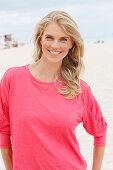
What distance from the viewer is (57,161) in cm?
202

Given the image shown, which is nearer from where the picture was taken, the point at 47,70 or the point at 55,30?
the point at 55,30

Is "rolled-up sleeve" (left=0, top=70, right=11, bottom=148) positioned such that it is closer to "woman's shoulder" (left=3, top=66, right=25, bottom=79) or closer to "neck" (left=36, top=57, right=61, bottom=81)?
"woman's shoulder" (left=3, top=66, right=25, bottom=79)

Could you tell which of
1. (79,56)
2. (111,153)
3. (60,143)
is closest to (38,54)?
(79,56)

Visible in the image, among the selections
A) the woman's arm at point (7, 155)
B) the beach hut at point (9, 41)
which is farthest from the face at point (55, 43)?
the beach hut at point (9, 41)

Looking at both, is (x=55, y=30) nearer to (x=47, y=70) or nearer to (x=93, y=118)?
(x=47, y=70)

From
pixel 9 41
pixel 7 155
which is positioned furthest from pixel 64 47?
pixel 9 41

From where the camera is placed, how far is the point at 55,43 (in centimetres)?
203

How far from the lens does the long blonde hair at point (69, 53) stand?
2016 millimetres

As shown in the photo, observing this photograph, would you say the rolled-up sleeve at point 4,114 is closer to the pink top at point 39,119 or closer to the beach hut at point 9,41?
the pink top at point 39,119

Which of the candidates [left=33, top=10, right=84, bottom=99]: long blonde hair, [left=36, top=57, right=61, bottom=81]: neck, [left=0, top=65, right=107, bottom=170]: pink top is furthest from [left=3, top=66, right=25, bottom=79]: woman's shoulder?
[left=33, top=10, right=84, bottom=99]: long blonde hair

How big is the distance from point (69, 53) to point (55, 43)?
0.27 metres

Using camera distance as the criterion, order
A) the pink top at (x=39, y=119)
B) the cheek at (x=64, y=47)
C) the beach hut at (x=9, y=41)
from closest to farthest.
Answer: the pink top at (x=39, y=119)
the cheek at (x=64, y=47)
the beach hut at (x=9, y=41)

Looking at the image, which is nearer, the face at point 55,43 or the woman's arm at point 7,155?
the face at point 55,43

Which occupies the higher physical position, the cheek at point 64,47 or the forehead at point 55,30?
the forehead at point 55,30
